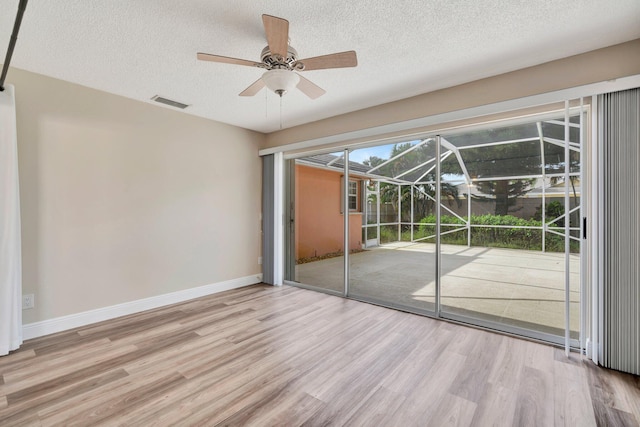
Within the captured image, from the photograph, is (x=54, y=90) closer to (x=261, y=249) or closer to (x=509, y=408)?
(x=261, y=249)

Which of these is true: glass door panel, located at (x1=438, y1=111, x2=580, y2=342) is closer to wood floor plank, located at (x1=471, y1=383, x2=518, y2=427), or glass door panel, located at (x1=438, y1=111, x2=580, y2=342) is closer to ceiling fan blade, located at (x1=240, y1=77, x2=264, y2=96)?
wood floor plank, located at (x1=471, y1=383, x2=518, y2=427)

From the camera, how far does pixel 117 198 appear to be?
3.36 meters

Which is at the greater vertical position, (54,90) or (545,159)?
(54,90)

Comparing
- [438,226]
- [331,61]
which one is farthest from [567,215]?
[331,61]

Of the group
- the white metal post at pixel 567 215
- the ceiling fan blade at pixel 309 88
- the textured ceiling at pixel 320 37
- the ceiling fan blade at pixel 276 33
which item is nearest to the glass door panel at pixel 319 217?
the textured ceiling at pixel 320 37

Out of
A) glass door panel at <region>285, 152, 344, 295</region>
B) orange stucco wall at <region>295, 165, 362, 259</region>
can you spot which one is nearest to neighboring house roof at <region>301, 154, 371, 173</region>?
glass door panel at <region>285, 152, 344, 295</region>

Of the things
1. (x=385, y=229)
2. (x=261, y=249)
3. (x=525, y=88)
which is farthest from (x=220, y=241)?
(x=525, y=88)

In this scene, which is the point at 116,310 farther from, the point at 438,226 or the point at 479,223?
the point at 479,223

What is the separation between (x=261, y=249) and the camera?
16.5 feet

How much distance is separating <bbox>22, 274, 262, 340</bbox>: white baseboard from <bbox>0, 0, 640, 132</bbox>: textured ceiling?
2.54 meters

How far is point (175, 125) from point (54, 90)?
4.03 ft

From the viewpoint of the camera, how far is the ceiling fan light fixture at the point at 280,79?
206 centimetres

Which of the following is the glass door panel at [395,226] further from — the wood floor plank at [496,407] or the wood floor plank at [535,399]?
the wood floor plank at [496,407]

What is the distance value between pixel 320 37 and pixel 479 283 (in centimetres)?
386
